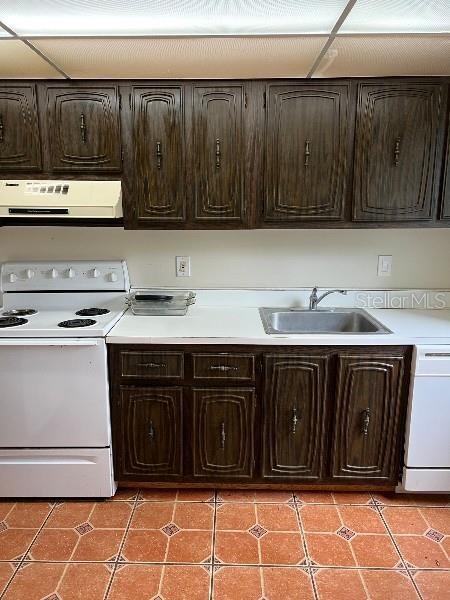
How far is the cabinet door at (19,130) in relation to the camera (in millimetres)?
2227

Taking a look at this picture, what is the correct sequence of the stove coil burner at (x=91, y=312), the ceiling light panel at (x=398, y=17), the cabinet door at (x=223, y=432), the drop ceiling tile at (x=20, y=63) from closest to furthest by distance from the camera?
the ceiling light panel at (x=398, y=17) → the drop ceiling tile at (x=20, y=63) → the cabinet door at (x=223, y=432) → the stove coil burner at (x=91, y=312)

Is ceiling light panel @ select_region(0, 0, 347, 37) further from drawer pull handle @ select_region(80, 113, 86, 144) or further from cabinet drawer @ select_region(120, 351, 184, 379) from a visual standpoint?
cabinet drawer @ select_region(120, 351, 184, 379)

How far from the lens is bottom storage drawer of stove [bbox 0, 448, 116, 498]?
7.40 feet

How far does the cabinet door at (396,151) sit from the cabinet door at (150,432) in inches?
54.2

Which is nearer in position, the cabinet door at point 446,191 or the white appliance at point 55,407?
the white appliance at point 55,407

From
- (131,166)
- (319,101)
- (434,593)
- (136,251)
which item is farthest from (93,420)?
(319,101)

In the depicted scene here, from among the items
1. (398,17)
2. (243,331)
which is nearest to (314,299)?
(243,331)

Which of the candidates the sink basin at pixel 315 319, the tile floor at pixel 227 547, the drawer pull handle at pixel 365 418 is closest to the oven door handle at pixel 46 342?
the tile floor at pixel 227 547

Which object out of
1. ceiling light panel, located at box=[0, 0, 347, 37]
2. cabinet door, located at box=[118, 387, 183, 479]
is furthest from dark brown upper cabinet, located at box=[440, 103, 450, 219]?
cabinet door, located at box=[118, 387, 183, 479]

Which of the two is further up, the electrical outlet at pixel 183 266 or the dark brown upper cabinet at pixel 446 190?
the dark brown upper cabinet at pixel 446 190

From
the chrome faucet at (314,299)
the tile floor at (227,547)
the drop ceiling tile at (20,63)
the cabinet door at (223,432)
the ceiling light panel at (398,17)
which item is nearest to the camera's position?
the ceiling light panel at (398,17)

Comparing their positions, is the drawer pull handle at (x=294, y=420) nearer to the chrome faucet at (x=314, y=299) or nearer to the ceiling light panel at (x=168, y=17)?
Answer: the chrome faucet at (x=314, y=299)

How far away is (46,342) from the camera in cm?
213

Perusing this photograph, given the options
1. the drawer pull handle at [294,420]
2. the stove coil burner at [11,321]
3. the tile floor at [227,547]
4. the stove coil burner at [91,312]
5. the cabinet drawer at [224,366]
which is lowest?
the tile floor at [227,547]
